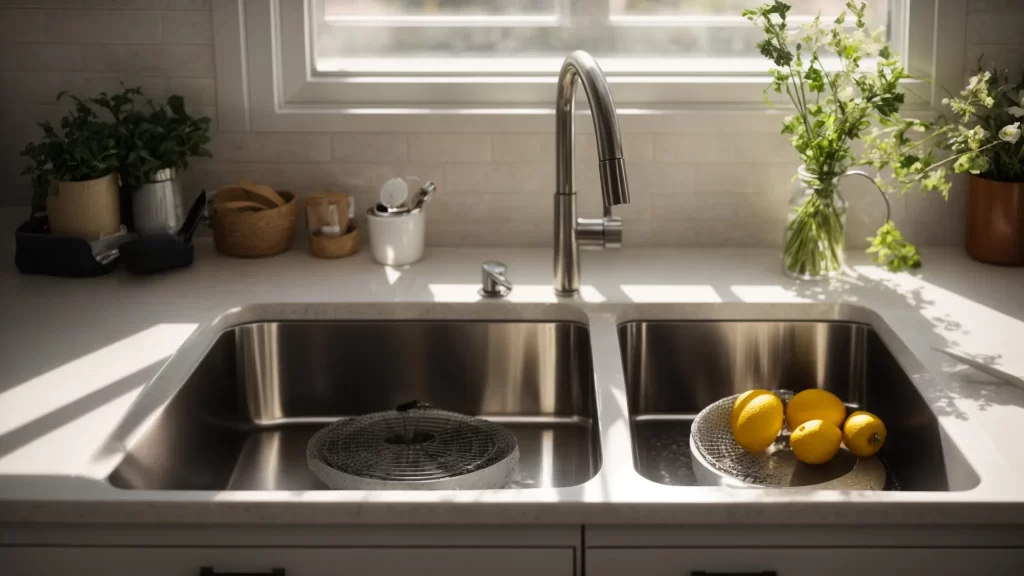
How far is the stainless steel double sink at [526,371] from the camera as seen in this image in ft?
6.40

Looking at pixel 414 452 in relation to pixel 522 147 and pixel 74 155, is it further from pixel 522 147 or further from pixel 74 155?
pixel 74 155

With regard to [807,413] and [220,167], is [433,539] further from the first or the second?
[220,167]

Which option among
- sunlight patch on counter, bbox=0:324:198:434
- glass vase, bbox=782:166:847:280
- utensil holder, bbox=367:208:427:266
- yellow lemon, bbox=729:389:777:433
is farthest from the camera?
utensil holder, bbox=367:208:427:266

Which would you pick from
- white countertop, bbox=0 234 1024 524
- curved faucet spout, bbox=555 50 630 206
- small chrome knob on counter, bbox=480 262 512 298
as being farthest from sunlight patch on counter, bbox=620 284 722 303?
curved faucet spout, bbox=555 50 630 206

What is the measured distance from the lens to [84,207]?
208 cm

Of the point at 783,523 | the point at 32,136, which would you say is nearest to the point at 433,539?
the point at 783,523

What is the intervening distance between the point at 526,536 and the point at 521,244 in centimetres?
102

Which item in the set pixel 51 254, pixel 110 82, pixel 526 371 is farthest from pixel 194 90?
pixel 526 371

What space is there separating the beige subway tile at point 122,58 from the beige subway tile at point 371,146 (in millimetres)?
388

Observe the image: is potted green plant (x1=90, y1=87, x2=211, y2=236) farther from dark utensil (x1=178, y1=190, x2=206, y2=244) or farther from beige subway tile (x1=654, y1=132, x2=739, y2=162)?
beige subway tile (x1=654, y1=132, x2=739, y2=162)

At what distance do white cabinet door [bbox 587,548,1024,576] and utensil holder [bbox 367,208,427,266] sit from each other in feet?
3.05

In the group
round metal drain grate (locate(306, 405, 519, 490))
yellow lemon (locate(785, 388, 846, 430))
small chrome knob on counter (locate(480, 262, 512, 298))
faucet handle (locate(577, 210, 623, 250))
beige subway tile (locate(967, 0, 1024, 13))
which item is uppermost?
beige subway tile (locate(967, 0, 1024, 13))

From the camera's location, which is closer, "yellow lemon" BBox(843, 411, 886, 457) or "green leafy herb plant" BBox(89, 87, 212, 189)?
"yellow lemon" BBox(843, 411, 886, 457)

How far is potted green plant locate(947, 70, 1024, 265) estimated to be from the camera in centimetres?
207
